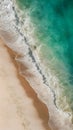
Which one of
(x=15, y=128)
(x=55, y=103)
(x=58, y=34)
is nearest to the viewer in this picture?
(x=15, y=128)

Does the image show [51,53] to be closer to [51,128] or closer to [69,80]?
[69,80]

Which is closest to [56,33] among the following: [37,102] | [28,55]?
[28,55]

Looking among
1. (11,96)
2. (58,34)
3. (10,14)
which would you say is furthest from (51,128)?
(10,14)

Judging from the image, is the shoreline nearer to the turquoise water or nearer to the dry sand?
the dry sand

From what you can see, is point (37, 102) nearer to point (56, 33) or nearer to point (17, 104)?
point (17, 104)

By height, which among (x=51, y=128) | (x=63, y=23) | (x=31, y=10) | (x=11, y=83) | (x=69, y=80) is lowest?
(x=51, y=128)

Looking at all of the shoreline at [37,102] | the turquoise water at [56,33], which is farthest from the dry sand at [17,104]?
the turquoise water at [56,33]

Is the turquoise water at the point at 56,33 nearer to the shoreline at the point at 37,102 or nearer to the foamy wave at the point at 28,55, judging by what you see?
the foamy wave at the point at 28,55
